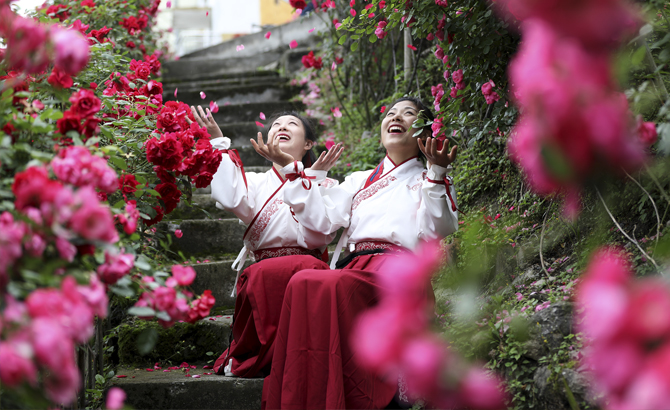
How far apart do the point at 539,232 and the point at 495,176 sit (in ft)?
1.98

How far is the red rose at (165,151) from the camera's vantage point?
1.70m

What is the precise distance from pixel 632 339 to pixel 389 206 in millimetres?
1853

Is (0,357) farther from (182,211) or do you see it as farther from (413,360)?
(182,211)

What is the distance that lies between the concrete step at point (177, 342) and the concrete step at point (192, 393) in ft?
0.95

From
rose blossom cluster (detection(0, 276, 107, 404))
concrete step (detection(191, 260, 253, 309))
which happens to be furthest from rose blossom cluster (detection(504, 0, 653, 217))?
concrete step (detection(191, 260, 253, 309))

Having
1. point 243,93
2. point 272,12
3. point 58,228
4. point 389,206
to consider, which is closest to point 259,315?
point 389,206

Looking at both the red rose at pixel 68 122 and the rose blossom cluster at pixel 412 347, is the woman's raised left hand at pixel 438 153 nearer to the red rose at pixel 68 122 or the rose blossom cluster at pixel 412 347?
the red rose at pixel 68 122

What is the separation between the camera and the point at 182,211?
3516 millimetres

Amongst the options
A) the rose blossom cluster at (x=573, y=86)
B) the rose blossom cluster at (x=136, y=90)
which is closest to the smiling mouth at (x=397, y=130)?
the rose blossom cluster at (x=136, y=90)

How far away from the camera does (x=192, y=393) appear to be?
2.10 meters

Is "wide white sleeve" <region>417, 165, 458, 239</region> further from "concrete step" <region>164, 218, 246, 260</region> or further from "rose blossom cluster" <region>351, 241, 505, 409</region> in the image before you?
"rose blossom cluster" <region>351, 241, 505, 409</region>

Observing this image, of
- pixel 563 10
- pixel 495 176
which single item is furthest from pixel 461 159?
pixel 563 10

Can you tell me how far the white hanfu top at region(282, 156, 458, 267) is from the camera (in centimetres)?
224

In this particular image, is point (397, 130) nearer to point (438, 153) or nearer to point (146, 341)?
point (438, 153)
